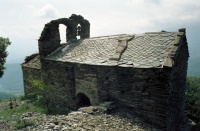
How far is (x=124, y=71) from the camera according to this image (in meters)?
11.3

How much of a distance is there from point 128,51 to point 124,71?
176 centimetres

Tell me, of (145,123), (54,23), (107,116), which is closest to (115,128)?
(107,116)

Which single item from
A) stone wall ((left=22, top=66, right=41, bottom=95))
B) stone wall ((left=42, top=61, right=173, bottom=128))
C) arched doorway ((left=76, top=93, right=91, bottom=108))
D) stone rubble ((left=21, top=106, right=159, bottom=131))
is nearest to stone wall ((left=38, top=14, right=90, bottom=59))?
stone wall ((left=42, top=61, right=173, bottom=128))

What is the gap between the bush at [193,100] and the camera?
66.7ft

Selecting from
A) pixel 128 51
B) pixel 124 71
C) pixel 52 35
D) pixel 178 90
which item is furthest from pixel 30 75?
pixel 178 90

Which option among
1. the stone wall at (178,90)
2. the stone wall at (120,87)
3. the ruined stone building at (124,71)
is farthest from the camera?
the stone wall at (178,90)

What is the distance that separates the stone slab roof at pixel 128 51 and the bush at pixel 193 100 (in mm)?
10468

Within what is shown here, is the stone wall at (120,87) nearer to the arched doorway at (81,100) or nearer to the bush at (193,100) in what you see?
the arched doorway at (81,100)

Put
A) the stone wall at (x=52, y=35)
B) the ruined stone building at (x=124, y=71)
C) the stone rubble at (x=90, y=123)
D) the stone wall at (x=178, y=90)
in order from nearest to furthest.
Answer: the stone rubble at (x=90, y=123) → the ruined stone building at (x=124, y=71) → the stone wall at (x=178, y=90) → the stone wall at (x=52, y=35)

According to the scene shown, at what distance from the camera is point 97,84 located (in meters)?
12.7

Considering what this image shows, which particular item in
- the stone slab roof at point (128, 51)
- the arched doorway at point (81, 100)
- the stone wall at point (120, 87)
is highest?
the stone slab roof at point (128, 51)

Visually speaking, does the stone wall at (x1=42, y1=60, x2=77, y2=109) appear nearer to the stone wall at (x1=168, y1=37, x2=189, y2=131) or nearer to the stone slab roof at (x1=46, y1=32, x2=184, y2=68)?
the stone slab roof at (x1=46, y1=32, x2=184, y2=68)

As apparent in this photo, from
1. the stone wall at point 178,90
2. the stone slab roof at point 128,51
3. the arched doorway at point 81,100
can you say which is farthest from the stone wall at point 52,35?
the stone wall at point 178,90

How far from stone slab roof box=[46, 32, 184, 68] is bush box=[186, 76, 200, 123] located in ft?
34.3
